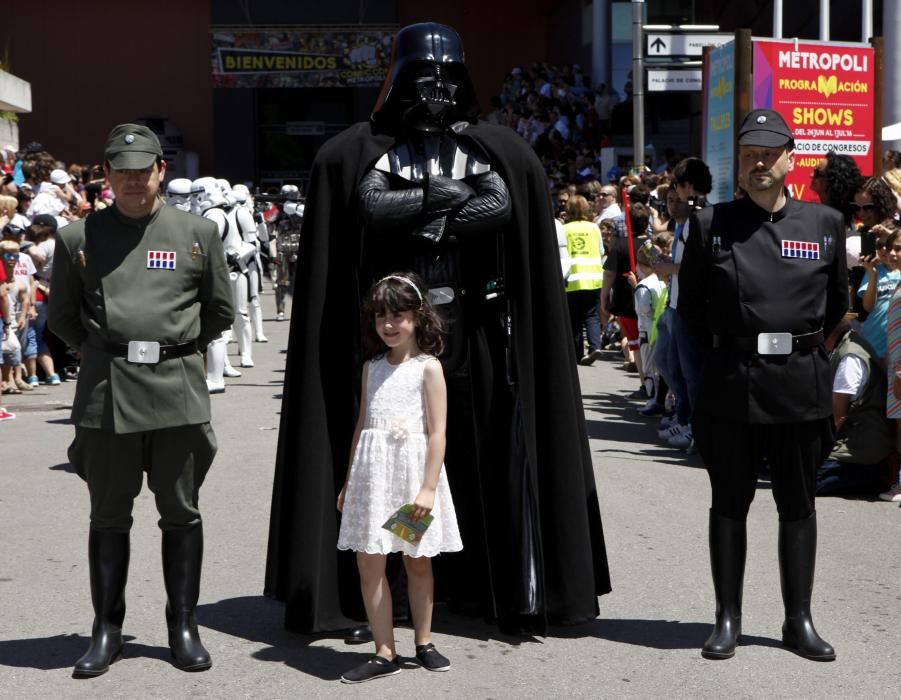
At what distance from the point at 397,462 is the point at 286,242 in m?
15.3

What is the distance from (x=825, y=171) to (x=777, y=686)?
4.90m

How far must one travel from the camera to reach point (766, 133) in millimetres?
4719

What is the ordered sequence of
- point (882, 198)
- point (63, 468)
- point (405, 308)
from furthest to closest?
point (63, 468) → point (882, 198) → point (405, 308)

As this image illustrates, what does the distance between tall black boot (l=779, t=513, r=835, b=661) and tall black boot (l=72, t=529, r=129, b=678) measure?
2.28 m

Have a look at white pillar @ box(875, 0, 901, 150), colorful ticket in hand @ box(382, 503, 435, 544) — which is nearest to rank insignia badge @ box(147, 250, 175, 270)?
colorful ticket in hand @ box(382, 503, 435, 544)

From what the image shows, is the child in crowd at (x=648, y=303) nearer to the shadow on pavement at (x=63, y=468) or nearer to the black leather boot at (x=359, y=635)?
the shadow on pavement at (x=63, y=468)

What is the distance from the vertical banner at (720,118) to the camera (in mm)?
10258

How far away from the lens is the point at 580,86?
84.1 feet

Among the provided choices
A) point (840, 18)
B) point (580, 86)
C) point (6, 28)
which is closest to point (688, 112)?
point (580, 86)

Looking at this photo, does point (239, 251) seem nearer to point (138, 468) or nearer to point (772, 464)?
point (138, 468)

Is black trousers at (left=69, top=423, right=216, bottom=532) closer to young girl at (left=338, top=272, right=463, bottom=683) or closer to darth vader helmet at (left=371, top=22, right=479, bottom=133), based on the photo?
young girl at (left=338, top=272, right=463, bottom=683)

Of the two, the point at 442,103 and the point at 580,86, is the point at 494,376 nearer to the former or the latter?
the point at 442,103

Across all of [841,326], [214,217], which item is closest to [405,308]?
[841,326]

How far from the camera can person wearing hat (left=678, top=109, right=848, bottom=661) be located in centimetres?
471
